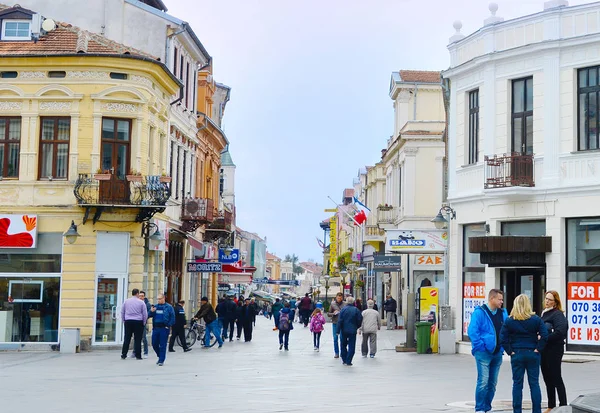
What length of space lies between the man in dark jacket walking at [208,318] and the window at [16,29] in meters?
10.0

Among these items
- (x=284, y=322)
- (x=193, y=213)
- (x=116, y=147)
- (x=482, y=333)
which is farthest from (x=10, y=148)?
(x=482, y=333)

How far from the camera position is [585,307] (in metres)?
24.8

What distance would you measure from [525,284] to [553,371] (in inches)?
478

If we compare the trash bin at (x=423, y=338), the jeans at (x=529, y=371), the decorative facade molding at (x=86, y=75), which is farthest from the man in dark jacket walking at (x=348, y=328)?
the jeans at (x=529, y=371)

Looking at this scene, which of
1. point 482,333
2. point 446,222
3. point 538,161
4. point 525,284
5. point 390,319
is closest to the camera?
point 482,333

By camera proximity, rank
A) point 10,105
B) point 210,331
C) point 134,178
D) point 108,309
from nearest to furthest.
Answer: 1. point 134,178
2. point 108,309
3. point 10,105
4. point 210,331

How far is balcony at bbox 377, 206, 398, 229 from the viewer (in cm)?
5503

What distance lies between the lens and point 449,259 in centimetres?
2944

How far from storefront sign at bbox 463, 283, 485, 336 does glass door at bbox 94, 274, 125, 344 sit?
10.1 meters

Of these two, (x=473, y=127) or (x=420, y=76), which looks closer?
(x=473, y=127)

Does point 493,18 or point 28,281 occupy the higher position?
point 493,18

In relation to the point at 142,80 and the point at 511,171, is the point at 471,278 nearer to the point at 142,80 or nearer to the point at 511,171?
the point at 511,171

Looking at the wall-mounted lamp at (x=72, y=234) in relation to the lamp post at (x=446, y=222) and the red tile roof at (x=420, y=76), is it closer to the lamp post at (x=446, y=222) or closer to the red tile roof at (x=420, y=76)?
the lamp post at (x=446, y=222)

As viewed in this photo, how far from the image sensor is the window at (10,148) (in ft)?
99.9
